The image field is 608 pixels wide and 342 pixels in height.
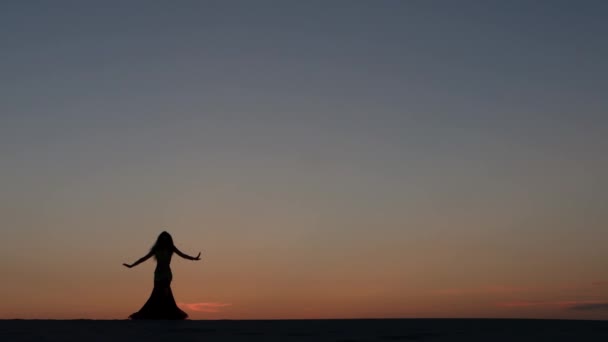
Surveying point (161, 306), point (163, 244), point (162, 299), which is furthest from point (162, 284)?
point (163, 244)

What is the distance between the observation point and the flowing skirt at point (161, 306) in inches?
780

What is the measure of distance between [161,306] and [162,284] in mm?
641

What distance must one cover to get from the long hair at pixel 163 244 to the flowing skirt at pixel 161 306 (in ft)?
3.17

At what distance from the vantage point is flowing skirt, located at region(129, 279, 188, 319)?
19.8m

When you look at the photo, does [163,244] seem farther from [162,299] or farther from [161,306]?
[161,306]
